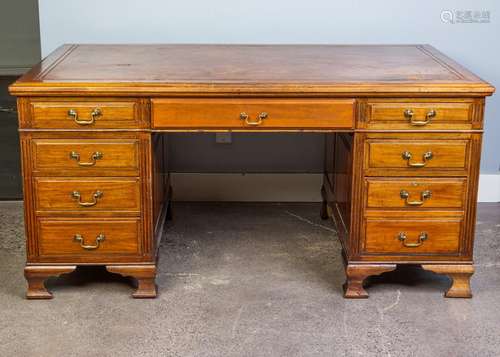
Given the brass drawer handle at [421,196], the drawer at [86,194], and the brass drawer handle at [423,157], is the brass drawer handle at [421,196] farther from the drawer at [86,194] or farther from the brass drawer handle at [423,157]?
the drawer at [86,194]

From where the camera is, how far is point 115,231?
2.73 m

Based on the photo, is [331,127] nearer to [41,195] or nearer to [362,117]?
[362,117]

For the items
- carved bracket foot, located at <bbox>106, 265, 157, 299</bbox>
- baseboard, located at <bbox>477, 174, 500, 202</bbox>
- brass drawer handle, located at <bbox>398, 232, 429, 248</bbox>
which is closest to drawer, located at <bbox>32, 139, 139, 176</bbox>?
carved bracket foot, located at <bbox>106, 265, 157, 299</bbox>

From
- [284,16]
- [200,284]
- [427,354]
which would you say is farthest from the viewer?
[284,16]

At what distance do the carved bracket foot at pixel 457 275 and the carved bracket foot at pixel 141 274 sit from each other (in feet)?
2.86

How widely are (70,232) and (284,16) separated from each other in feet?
4.38

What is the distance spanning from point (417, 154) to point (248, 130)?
0.52 metres

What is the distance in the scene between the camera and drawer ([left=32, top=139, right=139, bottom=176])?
2637 millimetres

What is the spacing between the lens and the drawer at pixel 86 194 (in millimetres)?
2674

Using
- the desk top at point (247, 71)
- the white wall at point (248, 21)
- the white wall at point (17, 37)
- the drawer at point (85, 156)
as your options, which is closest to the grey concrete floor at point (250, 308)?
the drawer at point (85, 156)

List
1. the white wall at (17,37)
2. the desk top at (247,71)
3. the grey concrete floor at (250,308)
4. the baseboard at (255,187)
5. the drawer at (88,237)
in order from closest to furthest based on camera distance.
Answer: the grey concrete floor at (250,308)
the desk top at (247,71)
the drawer at (88,237)
the baseboard at (255,187)
the white wall at (17,37)

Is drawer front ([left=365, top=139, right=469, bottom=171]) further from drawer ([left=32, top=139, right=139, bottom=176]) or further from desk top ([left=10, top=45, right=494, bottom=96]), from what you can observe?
drawer ([left=32, top=139, right=139, bottom=176])

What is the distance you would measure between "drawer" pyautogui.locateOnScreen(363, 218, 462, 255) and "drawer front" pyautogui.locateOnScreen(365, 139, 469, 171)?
0.58 feet

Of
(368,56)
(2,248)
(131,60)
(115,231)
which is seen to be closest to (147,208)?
(115,231)
